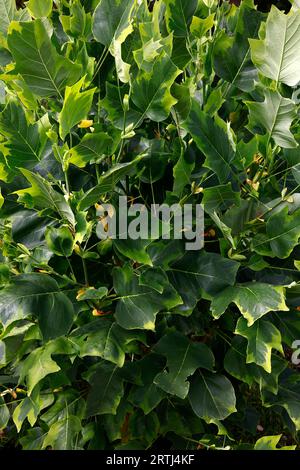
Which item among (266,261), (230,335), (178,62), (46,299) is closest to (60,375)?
(46,299)

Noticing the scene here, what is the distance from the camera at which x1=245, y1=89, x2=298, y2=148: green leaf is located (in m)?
1.13

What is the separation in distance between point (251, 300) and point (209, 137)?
0.32 m

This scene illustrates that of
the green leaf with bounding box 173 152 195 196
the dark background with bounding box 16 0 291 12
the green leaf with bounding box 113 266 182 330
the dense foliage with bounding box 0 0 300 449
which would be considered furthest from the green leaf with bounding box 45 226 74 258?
the dark background with bounding box 16 0 291 12

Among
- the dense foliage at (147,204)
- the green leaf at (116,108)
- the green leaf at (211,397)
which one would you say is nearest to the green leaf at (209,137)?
the dense foliage at (147,204)

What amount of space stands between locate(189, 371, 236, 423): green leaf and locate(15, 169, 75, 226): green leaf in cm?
49

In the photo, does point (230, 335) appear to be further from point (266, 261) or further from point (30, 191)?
point (30, 191)

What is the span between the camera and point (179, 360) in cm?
130

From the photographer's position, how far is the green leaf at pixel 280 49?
44.2 inches

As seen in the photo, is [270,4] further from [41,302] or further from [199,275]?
[41,302]

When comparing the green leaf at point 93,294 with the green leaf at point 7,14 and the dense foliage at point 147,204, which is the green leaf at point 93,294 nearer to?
the dense foliage at point 147,204

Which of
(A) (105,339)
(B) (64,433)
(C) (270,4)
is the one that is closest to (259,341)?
(A) (105,339)

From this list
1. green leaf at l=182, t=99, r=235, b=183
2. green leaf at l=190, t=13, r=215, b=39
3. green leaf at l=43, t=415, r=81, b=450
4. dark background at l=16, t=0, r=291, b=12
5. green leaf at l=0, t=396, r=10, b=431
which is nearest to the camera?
green leaf at l=182, t=99, r=235, b=183

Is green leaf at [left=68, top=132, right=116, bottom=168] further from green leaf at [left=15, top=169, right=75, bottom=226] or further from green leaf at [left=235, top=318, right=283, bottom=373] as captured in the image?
green leaf at [left=235, top=318, right=283, bottom=373]
